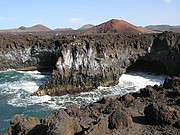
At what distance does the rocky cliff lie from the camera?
34.1m

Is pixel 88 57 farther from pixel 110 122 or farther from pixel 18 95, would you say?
pixel 110 122

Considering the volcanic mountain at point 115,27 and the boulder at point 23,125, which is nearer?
the boulder at point 23,125

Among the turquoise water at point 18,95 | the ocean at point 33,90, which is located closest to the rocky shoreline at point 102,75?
the ocean at point 33,90

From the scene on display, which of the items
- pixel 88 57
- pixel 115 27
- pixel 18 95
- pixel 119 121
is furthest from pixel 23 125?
pixel 115 27

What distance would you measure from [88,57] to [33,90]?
7.38 meters

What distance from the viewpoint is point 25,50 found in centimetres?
4462

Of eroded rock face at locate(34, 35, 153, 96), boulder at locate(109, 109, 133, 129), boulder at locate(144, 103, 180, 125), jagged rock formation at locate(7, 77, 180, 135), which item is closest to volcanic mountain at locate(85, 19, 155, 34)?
eroded rock face at locate(34, 35, 153, 96)

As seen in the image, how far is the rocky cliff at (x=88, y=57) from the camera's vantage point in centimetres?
3409

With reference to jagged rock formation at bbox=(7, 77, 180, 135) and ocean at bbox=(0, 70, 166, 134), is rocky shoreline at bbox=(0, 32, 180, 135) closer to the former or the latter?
jagged rock formation at bbox=(7, 77, 180, 135)

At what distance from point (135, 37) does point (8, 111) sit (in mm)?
20844

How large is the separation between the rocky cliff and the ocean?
1408 millimetres

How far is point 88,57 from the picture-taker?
117 feet

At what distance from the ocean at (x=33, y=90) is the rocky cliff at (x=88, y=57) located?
141 centimetres

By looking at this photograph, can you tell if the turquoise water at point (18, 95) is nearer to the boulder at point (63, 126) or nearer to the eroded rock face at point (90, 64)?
the eroded rock face at point (90, 64)
